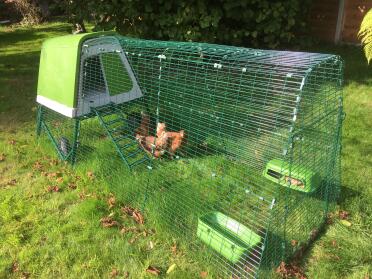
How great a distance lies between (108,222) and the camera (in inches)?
141

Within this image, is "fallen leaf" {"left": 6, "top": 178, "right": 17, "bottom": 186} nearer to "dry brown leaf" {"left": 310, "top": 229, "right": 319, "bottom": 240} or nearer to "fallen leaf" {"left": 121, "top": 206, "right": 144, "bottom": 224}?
"fallen leaf" {"left": 121, "top": 206, "right": 144, "bottom": 224}

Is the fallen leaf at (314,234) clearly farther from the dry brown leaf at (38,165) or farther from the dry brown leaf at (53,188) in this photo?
the dry brown leaf at (38,165)

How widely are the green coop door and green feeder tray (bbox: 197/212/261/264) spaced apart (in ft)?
6.78

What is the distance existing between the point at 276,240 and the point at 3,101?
17.6ft

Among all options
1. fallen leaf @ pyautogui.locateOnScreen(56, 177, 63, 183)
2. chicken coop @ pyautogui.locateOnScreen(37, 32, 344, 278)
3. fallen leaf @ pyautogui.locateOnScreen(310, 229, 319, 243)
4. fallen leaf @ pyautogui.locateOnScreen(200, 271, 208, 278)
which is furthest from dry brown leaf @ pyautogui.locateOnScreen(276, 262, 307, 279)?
fallen leaf @ pyautogui.locateOnScreen(56, 177, 63, 183)

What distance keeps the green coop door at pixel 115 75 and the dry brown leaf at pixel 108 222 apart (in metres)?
1.59

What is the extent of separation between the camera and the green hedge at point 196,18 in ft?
23.6

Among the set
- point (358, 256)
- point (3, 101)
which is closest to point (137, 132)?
point (358, 256)

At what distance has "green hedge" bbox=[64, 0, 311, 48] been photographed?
284 inches

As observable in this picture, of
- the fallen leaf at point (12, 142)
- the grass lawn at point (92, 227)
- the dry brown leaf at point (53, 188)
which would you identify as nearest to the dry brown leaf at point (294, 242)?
the grass lawn at point (92, 227)

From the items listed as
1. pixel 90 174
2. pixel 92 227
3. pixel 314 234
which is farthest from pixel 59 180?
pixel 314 234

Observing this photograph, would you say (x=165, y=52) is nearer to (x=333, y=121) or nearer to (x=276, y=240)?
(x=333, y=121)

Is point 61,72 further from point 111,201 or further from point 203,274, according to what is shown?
point 203,274

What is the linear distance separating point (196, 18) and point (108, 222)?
15.6 feet
